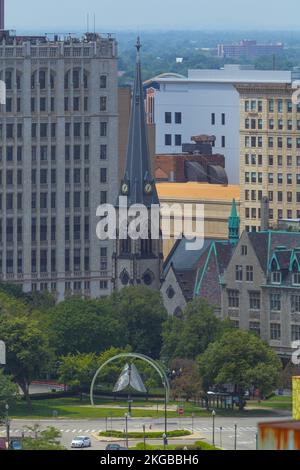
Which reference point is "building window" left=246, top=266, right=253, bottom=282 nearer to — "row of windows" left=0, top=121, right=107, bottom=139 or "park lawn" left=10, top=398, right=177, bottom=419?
"park lawn" left=10, top=398, right=177, bottom=419

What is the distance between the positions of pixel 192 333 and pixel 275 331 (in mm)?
7942

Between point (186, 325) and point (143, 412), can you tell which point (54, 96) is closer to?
point (186, 325)

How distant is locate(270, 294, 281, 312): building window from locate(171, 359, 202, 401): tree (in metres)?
12.3

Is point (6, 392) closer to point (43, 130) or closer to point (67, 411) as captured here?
point (67, 411)

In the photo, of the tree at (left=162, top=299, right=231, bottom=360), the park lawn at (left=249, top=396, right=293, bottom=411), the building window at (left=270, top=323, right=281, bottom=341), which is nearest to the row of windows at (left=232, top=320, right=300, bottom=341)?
the building window at (left=270, top=323, right=281, bottom=341)

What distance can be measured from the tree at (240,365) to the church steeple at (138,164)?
3434cm

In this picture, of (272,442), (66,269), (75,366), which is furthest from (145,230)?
(272,442)

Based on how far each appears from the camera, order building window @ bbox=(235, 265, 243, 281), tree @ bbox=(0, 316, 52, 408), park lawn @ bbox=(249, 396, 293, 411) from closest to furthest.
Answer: park lawn @ bbox=(249, 396, 293, 411) → tree @ bbox=(0, 316, 52, 408) → building window @ bbox=(235, 265, 243, 281)

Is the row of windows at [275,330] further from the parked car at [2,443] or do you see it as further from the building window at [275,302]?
the parked car at [2,443]

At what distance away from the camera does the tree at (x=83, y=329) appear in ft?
488

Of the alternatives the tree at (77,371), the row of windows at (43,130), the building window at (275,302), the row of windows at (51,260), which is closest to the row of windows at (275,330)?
the building window at (275,302)

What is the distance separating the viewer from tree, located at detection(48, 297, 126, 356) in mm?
148875

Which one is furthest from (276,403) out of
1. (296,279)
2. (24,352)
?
(296,279)

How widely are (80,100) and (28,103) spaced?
13.5ft
